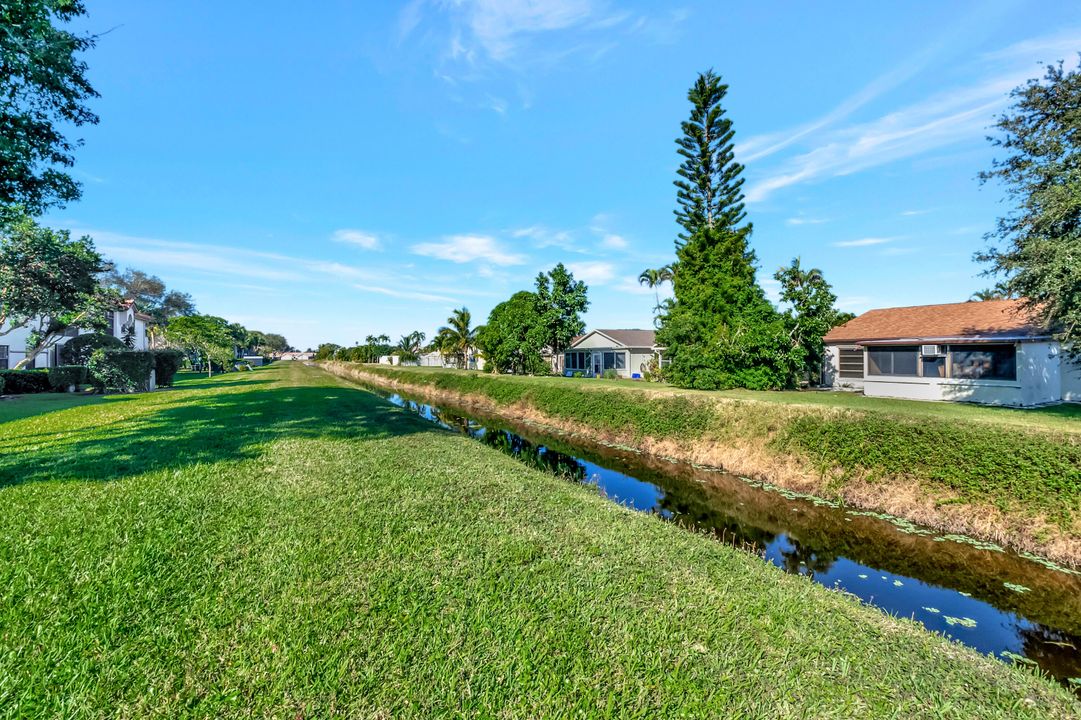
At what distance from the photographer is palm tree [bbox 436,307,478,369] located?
54688 mm

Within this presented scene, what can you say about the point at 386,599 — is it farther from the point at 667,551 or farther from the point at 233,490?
the point at 233,490

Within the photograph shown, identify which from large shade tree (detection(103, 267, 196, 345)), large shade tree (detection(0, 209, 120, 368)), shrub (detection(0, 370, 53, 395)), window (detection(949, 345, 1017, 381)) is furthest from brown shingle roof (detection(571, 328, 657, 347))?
large shade tree (detection(103, 267, 196, 345))

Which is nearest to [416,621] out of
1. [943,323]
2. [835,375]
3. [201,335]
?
[943,323]

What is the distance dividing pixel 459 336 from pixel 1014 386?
48.7 m

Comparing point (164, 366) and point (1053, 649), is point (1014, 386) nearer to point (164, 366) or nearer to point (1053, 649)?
point (1053, 649)

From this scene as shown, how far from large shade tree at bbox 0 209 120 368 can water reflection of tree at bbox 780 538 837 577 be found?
27.8 metres

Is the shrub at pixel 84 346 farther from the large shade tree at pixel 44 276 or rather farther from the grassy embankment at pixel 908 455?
the grassy embankment at pixel 908 455

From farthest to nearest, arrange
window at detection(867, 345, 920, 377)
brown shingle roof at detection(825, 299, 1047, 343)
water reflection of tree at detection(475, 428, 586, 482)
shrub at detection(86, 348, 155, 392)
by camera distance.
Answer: shrub at detection(86, 348, 155, 392) → window at detection(867, 345, 920, 377) → brown shingle roof at detection(825, 299, 1047, 343) → water reflection of tree at detection(475, 428, 586, 482)

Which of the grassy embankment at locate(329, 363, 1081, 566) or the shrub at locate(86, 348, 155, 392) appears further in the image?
the shrub at locate(86, 348, 155, 392)

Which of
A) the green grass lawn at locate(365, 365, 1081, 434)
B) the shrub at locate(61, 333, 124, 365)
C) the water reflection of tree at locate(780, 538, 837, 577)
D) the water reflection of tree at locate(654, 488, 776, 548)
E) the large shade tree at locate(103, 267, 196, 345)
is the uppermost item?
the large shade tree at locate(103, 267, 196, 345)

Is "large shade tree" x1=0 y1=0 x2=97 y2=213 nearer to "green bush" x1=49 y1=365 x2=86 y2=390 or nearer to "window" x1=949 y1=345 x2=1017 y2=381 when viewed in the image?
"green bush" x1=49 y1=365 x2=86 y2=390

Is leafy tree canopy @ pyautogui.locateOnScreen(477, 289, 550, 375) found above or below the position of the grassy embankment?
above

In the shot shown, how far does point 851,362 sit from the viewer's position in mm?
22906

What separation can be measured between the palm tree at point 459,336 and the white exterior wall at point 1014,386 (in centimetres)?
4362
